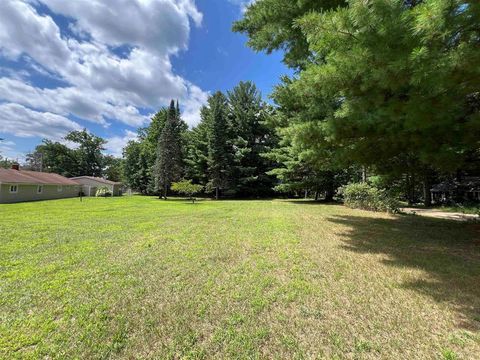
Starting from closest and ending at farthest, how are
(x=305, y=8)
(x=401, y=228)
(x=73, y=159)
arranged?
(x=305, y=8)
(x=401, y=228)
(x=73, y=159)

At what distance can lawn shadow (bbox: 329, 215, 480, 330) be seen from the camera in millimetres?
3574

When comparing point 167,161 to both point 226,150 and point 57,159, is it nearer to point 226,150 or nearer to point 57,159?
point 226,150

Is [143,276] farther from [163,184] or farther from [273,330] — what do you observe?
[163,184]

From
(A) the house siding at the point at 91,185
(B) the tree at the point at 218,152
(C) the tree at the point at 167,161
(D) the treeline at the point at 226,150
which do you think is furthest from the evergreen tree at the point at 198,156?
(A) the house siding at the point at 91,185

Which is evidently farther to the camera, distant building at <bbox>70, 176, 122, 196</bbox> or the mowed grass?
distant building at <bbox>70, 176, 122, 196</bbox>

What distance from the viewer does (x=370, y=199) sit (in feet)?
45.1

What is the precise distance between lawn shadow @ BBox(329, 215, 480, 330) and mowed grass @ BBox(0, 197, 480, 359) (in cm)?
3

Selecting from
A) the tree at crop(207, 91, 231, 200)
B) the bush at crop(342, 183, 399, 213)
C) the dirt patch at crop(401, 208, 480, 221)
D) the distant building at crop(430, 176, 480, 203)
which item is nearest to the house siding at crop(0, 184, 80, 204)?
the tree at crop(207, 91, 231, 200)

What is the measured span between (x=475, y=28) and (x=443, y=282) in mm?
3589

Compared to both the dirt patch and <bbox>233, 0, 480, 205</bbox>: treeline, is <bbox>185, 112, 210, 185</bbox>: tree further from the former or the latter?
<bbox>233, 0, 480, 205</bbox>: treeline

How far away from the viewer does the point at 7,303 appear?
331cm

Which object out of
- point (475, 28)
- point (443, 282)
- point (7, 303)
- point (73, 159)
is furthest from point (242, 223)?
point (73, 159)

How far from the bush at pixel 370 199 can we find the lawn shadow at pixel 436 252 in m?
3.28

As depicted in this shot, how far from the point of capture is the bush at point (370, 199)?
1305 centimetres
